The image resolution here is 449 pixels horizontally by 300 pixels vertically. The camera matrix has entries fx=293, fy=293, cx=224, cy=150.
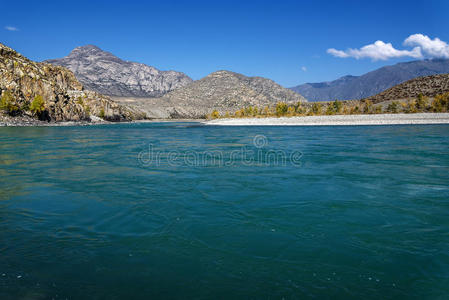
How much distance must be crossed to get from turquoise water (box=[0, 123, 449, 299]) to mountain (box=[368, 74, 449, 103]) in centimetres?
16971

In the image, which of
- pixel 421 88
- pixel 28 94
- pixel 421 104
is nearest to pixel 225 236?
pixel 28 94

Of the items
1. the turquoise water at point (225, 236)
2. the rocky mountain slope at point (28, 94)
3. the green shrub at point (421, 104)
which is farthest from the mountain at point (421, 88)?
the turquoise water at point (225, 236)

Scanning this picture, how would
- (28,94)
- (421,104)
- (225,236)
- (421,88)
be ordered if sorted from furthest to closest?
1. (421,88)
2. (421,104)
3. (28,94)
4. (225,236)

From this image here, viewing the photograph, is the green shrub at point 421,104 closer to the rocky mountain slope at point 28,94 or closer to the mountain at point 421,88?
the mountain at point 421,88

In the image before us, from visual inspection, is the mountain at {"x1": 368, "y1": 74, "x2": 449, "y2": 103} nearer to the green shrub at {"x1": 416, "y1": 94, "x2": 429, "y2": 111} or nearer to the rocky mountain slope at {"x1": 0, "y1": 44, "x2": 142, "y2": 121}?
the green shrub at {"x1": 416, "y1": 94, "x2": 429, "y2": 111}

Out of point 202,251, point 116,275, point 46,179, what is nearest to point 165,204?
point 202,251

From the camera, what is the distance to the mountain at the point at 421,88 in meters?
151

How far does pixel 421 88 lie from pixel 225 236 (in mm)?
191640

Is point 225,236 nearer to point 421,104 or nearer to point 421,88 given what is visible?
point 421,104

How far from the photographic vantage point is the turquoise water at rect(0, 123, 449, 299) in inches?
197

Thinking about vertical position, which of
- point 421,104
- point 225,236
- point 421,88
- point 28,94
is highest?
point 421,88

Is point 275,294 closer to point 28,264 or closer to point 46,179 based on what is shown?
point 28,264

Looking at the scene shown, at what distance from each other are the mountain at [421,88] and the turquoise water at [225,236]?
170 m

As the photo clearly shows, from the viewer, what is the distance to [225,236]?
7.23 meters
